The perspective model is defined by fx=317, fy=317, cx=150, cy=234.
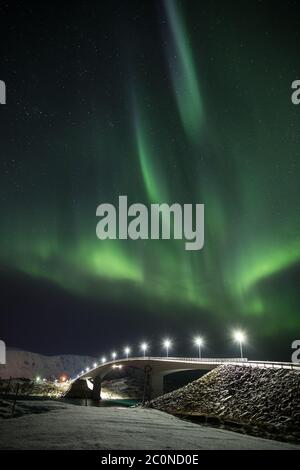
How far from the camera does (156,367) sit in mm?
82875

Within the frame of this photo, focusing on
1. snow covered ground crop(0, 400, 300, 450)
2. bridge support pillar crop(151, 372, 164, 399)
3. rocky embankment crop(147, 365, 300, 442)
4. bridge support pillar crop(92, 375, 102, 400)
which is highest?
snow covered ground crop(0, 400, 300, 450)

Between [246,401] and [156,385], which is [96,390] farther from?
[246,401]

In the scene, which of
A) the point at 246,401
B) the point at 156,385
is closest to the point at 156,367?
the point at 156,385

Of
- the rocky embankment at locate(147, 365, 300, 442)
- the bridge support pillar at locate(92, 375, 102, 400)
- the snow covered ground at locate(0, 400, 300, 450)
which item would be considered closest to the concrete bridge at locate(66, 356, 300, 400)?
the bridge support pillar at locate(92, 375, 102, 400)

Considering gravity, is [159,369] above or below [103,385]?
above

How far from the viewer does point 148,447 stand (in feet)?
47.0

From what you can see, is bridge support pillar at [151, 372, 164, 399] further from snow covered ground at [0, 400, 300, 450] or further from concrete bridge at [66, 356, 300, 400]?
snow covered ground at [0, 400, 300, 450]

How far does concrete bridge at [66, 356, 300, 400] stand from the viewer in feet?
165

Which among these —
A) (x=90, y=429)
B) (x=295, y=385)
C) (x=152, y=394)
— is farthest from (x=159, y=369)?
(x=90, y=429)

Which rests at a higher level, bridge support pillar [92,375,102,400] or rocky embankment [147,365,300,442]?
rocky embankment [147,365,300,442]

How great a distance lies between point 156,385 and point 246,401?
54.9m
